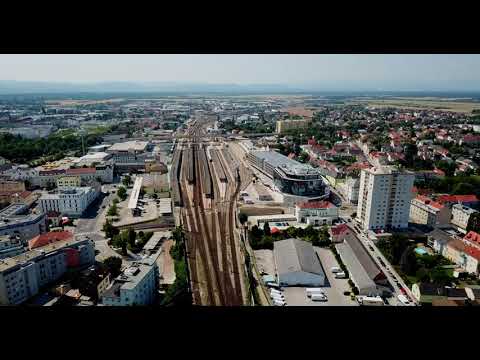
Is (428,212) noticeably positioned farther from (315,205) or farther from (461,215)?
(315,205)

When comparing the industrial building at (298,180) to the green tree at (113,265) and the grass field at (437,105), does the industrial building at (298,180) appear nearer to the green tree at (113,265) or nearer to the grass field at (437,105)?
the green tree at (113,265)

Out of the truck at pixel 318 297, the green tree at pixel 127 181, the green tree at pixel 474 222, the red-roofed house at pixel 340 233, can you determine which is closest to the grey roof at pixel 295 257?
the truck at pixel 318 297

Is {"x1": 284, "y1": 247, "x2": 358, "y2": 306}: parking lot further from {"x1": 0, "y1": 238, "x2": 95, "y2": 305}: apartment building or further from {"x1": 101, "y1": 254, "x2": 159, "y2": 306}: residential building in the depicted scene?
{"x1": 0, "y1": 238, "x2": 95, "y2": 305}: apartment building

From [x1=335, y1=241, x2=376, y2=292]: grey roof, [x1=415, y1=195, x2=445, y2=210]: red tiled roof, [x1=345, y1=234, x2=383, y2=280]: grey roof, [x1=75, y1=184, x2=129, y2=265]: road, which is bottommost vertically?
[x1=75, y1=184, x2=129, y2=265]: road

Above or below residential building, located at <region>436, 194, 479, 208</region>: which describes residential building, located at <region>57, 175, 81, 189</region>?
below

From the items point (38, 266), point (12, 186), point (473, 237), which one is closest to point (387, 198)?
point (473, 237)

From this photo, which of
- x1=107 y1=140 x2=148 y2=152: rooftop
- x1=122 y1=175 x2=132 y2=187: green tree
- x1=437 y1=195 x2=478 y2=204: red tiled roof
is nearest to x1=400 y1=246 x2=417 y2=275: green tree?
x1=437 y1=195 x2=478 y2=204: red tiled roof

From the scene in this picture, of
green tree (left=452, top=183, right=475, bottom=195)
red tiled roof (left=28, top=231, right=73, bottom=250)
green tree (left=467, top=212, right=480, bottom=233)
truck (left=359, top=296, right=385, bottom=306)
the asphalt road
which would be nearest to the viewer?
truck (left=359, top=296, right=385, bottom=306)
